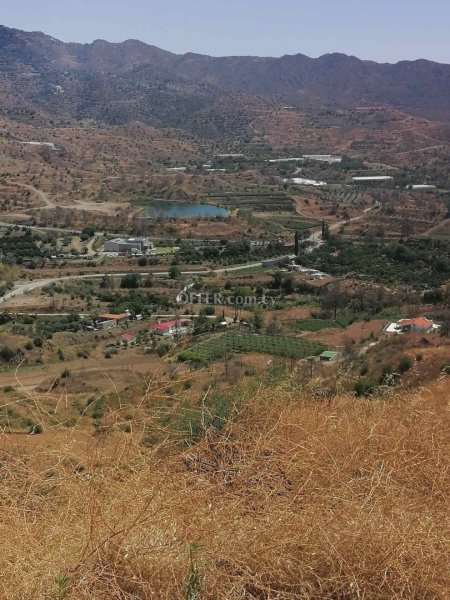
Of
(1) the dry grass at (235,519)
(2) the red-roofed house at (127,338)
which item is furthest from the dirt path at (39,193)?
(1) the dry grass at (235,519)

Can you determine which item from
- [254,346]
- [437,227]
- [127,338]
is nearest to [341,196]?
[437,227]

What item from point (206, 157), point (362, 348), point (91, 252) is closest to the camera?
point (362, 348)

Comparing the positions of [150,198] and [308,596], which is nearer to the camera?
[308,596]

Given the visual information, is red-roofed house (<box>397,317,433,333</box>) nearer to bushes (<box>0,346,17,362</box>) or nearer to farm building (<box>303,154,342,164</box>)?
bushes (<box>0,346,17,362</box>)

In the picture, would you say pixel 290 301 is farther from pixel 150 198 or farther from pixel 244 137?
pixel 244 137

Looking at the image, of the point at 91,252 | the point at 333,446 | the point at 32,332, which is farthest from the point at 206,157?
the point at 333,446

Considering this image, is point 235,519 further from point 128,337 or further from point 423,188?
point 423,188

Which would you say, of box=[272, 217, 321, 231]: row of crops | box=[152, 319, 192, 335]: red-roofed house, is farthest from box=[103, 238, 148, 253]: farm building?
box=[152, 319, 192, 335]: red-roofed house
